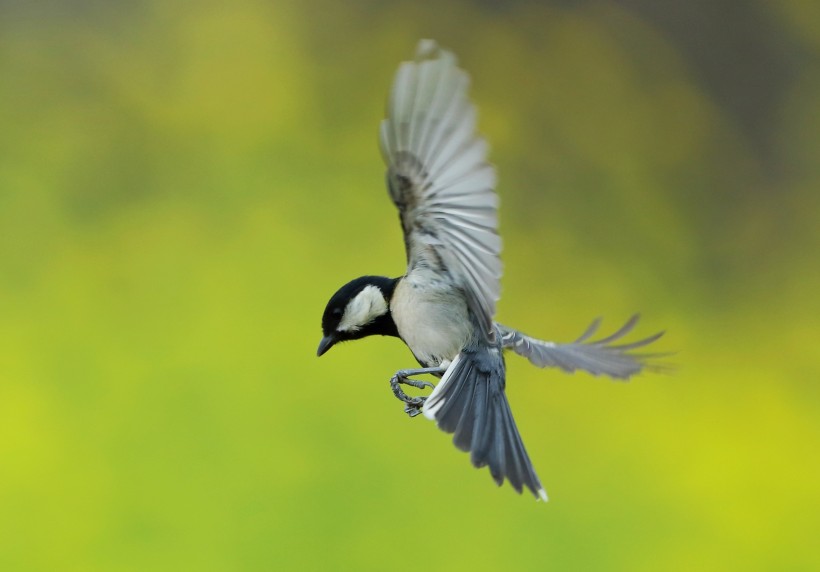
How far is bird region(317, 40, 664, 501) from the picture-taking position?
0.90 metres

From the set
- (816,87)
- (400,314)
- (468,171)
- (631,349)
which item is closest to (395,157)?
(468,171)

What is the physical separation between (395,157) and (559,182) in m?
1.71

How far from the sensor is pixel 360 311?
1178 millimetres

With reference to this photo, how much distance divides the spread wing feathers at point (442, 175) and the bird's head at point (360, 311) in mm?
102

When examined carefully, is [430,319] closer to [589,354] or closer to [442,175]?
[442,175]

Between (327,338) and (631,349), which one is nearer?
(327,338)

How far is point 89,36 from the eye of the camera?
2.57m

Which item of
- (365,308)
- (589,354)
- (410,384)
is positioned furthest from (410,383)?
(589,354)

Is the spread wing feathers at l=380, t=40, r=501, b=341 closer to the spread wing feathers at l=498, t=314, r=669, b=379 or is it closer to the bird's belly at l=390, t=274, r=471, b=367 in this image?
the bird's belly at l=390, t=274, r=471, b=367

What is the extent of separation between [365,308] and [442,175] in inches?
10.6

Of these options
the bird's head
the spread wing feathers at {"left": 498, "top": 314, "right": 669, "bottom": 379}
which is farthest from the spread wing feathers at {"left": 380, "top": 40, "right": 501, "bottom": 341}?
the spread wing feathers at {"left": 498, "top": 314, "right": 669, "bottom": 379}

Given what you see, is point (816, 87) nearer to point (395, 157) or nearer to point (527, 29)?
point (527, 29)

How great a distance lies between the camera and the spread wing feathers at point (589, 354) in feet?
4.58

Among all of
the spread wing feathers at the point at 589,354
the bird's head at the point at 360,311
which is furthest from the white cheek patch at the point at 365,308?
the spread wing feathers at the point at 589,354
